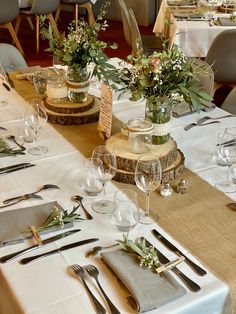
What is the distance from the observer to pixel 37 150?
1877 millimetres

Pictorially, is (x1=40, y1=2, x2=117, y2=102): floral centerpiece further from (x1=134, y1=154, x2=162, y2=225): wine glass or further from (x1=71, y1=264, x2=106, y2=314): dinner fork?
(x1=71, y1=264, x2=106, y2=314): dinner fork

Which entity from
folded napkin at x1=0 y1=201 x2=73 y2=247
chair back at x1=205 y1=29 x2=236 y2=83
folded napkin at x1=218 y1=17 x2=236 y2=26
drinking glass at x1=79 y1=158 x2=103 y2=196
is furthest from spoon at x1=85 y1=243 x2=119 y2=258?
folded napkin at x1=218 y1=17 x2=236 y2=26

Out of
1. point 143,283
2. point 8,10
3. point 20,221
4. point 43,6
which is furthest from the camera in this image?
point 43,6

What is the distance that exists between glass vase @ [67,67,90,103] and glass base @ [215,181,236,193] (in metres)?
0.80

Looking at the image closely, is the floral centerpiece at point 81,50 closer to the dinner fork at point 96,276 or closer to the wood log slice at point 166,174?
the wood log slice at point 166,174

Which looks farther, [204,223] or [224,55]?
[224,55]

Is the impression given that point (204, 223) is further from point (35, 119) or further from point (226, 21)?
point (226, 21)

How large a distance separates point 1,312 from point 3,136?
858 millimetres

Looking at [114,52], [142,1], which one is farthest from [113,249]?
[142,1]

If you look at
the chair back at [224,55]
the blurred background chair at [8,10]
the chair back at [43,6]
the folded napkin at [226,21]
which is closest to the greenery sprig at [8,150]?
the chair back at [224,55]

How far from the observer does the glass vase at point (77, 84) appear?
2085 mm

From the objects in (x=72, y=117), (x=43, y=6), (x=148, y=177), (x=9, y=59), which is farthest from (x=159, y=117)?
(x=43, y=6)

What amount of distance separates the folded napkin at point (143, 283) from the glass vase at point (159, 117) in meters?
0.60

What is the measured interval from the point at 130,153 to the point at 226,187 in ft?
1.15
